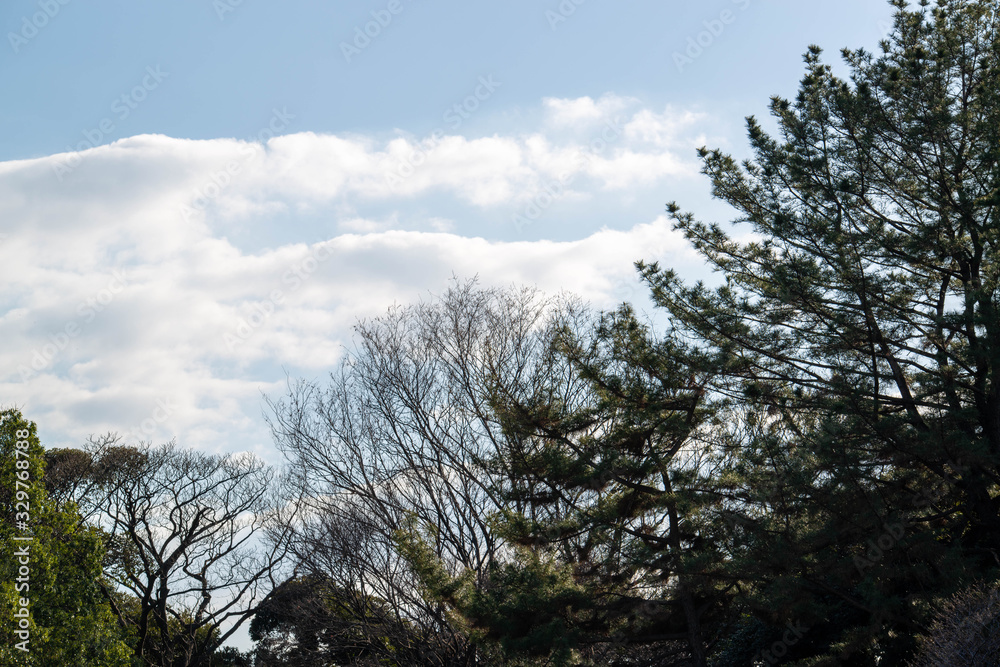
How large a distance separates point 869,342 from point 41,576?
1241 cm

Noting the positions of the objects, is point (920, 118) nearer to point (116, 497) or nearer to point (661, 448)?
point (661, 448)

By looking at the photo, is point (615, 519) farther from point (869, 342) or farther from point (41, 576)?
point (41, 576)

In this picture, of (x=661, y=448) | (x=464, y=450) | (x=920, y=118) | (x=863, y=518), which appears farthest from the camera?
(x=464, y=450)

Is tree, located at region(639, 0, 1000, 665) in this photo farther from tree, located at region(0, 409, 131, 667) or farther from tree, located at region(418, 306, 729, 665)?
tree, located at region(0, 409, 131, 667)

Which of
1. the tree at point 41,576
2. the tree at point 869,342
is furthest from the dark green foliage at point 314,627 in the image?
the tree at point 869,342

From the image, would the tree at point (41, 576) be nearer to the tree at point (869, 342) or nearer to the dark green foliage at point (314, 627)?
the dark green foliage at point (314, 627)

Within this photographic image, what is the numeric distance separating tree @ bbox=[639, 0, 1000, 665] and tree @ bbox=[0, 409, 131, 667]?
991cm

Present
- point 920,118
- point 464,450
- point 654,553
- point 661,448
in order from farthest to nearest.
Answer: point 464,450 < point 661,448 < point 654,553 < point 920,118

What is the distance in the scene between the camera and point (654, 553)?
10266 mm

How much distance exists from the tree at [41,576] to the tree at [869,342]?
991 centimetres

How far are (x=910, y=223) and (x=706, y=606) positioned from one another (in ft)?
19.6

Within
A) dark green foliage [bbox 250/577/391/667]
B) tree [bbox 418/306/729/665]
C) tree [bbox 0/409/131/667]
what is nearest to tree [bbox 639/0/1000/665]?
tree [bbox 418/306/729/665]

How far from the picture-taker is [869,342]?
31.4 feet

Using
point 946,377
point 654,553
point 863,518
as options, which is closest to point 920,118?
point 946,377
